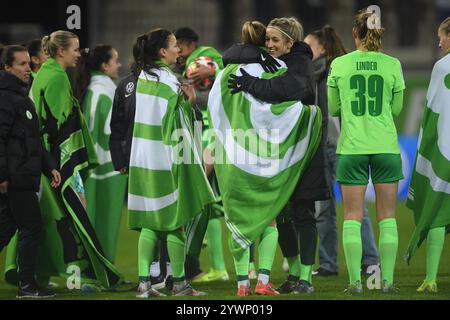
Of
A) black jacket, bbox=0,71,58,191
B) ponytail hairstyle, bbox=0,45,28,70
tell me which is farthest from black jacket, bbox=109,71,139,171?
ponytail hairstyle, bbox=0,45,28,70

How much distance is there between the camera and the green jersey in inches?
337

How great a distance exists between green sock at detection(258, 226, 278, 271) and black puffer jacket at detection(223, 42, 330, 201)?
0.34 meters

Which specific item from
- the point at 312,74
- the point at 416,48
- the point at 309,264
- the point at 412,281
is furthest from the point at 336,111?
the point at 416,48

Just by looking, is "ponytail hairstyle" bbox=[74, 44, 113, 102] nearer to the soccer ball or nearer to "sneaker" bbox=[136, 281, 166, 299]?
the soccer ball

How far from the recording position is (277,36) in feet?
28.5

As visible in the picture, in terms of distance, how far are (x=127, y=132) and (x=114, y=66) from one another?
1.44 metres

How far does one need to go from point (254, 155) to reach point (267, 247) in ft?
2.27

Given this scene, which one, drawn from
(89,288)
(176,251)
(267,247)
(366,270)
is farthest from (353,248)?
(89,288)

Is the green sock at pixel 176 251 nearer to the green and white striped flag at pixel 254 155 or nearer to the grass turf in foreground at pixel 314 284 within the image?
the grass turf in foreground at pixel 314 284

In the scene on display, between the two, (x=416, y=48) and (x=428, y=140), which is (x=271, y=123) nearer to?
(x=428, y=140)

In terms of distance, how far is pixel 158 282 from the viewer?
983 centimetres

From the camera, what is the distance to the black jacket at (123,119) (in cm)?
912

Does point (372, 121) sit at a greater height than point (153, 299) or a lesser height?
greater

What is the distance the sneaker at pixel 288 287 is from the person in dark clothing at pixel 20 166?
1.81 meters
